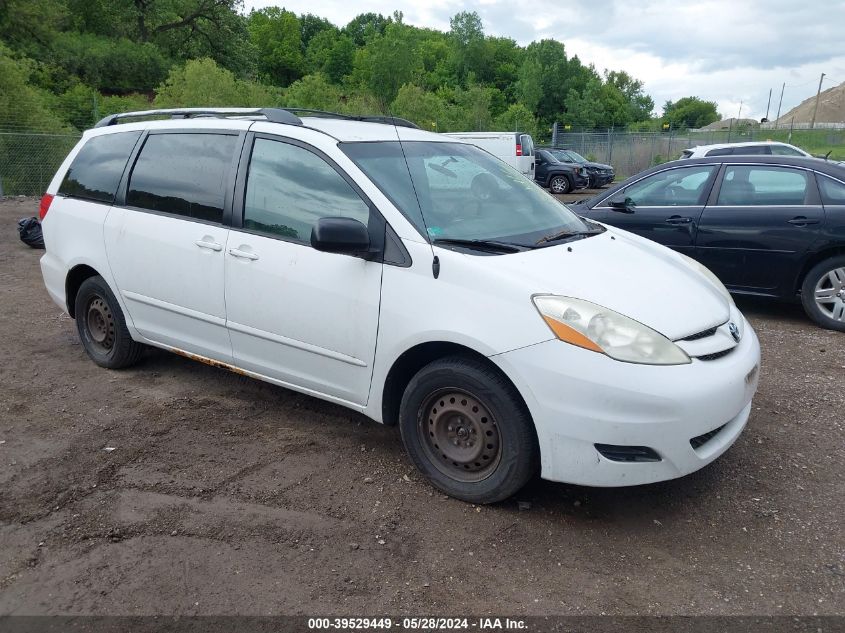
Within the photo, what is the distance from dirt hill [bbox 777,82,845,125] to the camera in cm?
13488

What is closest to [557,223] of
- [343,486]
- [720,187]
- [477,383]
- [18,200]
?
[477,383]

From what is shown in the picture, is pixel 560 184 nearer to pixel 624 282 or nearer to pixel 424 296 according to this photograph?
pixel 624 282

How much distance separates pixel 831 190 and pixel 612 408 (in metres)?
4.85

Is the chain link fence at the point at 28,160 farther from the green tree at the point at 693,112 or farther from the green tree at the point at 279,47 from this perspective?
the green tree at the point at 693,112

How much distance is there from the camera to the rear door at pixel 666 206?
6.97 metres

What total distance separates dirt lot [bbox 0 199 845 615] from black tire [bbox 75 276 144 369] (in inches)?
20.8

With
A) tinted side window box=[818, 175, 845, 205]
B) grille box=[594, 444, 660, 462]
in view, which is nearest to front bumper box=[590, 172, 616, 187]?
tinted side window box=[818, 175, 845, 205]

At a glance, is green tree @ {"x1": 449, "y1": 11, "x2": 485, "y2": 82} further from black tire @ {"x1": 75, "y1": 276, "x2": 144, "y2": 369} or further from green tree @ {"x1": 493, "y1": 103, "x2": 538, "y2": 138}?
black tire @ {"x1": 75, "y1": 276, "x2": 144, "y2": 369}

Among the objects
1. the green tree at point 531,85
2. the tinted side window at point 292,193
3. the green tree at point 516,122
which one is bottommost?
the tinted side window at point 292,193

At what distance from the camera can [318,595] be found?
2709mm

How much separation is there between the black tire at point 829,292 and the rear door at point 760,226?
0.54 feet

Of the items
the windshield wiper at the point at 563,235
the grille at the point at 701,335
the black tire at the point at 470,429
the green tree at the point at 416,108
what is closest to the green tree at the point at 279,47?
the green tree at the point at 416,108

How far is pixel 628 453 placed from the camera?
9.80 feet

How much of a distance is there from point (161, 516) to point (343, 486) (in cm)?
89
